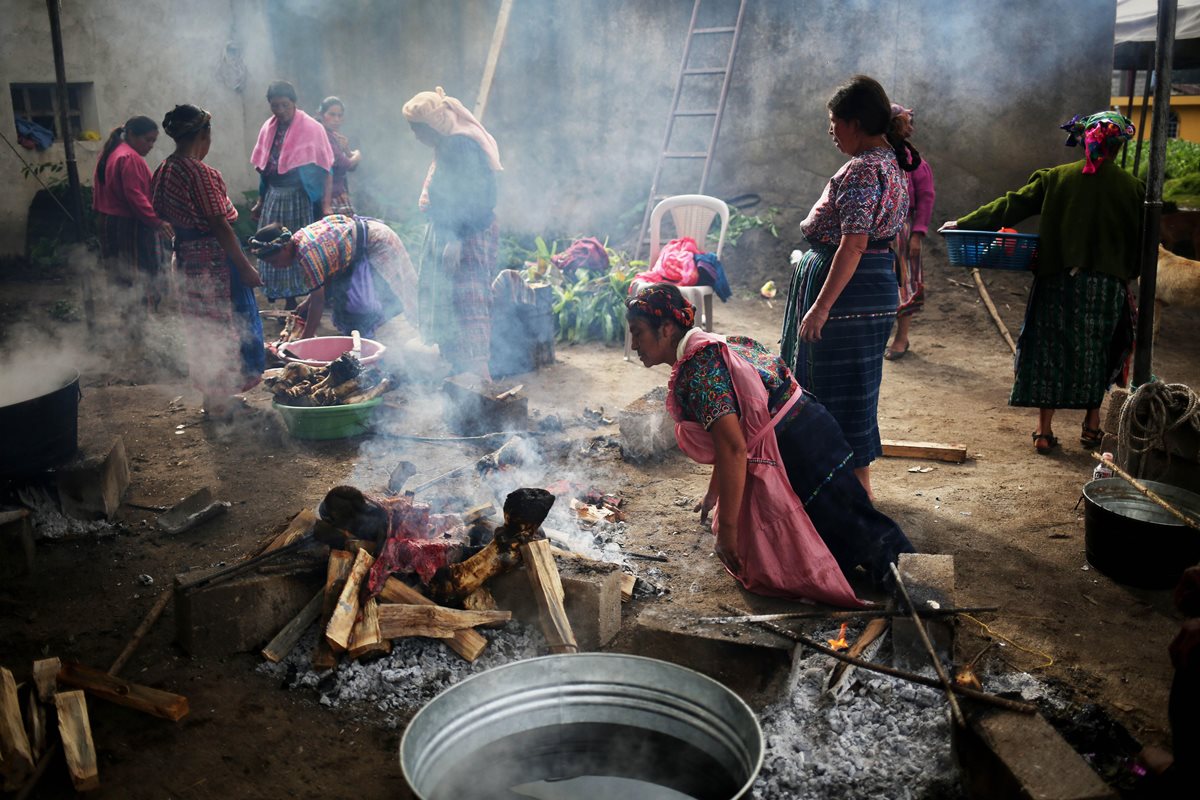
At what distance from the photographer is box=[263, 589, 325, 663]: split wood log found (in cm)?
353

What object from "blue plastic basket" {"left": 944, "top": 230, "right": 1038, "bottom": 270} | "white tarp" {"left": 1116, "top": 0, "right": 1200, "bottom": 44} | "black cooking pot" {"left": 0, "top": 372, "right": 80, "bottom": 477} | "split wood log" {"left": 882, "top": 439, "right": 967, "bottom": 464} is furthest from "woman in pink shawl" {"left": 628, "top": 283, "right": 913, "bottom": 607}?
"white tarp" {"left": 1116, "top": 0, "right": 1200, "bottom": 44}

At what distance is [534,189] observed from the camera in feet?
40.8

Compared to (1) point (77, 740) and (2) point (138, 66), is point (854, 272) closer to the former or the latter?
(1) point (77, 740)

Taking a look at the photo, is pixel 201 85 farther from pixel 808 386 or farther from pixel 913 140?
pixel 808 386

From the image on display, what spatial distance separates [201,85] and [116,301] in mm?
4870

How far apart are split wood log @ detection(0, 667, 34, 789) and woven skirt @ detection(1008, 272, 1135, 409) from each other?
5.52 metres

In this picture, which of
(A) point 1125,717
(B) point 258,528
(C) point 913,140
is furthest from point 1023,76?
(B) point 258,528

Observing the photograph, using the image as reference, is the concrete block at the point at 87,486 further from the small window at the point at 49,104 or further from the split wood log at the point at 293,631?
the small window at the point at 49,104

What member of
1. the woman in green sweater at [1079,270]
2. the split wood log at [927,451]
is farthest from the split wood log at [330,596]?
the woman in green sweater at [1079,270]

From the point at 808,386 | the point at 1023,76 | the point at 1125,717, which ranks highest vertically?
the point at 1023,76

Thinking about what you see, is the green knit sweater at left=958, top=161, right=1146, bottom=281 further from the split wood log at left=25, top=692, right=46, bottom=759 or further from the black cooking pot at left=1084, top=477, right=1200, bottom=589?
the split wood log at left=25, top=692, right=46, bottom=759

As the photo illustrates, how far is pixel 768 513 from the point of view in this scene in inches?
152

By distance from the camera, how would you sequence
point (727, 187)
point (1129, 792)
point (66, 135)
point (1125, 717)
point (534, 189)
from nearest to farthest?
point (1129, 792) < point (1125, 717) < point (66, 135) < point (727, 187) < point (534, 189)

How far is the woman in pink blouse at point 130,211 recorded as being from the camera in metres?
7.48
